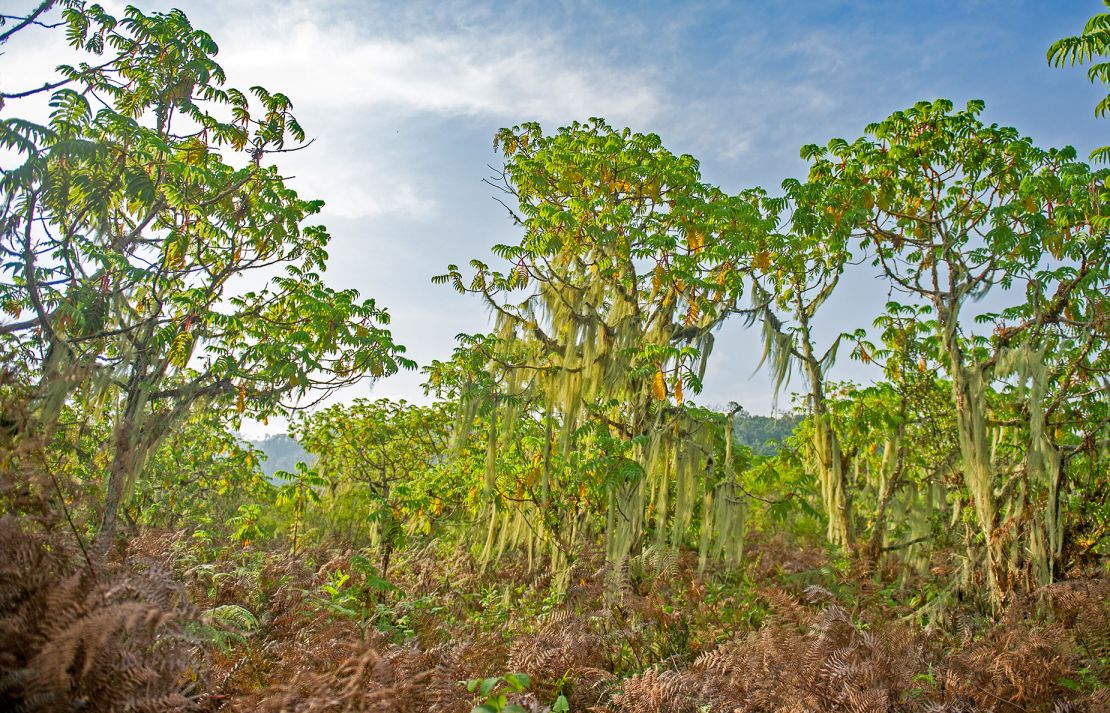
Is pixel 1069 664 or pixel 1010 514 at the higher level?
pixel 1010 514

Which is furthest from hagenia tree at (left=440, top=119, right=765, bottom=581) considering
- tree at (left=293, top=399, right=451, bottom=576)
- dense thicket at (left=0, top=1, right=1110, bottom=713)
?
tree at (left=293, top=399, right=451, bottom=576)

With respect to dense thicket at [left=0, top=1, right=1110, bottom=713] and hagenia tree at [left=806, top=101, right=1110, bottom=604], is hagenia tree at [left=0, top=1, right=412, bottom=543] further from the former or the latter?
hagenia tree at [left=806, top=101, right=1110, bottom=604]

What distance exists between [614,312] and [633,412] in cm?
144

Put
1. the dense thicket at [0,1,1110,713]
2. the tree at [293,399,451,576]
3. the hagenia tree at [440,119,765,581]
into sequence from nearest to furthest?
the dense thicket at [0,1,1110,713] < the hagenia tree at [440,119,765,581] < the tree at [293,399,451,576]

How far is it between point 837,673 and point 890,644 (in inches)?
54.8

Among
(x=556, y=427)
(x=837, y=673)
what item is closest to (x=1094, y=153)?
(x=837, y=673)

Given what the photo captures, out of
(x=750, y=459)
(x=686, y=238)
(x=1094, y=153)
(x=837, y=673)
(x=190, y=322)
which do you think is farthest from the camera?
(x=750, y=459)

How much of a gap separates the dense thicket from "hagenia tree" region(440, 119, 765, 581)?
5 centimetres

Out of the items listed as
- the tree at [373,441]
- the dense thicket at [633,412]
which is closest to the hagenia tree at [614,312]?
the dense thicket at [633,412]

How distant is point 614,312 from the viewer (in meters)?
8.80

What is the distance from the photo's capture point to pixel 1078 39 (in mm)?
4086

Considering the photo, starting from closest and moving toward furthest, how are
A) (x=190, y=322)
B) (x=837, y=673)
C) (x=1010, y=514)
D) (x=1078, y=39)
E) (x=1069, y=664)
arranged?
(x=837, y=673) → (x=1078, y=39) → (x=1069, y=664) → (x=1010, y=514) → (x=190, y=322)

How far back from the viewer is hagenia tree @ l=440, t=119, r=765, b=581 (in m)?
7.89

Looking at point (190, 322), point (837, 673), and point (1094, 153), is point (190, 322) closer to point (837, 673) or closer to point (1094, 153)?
point (837, 673)
